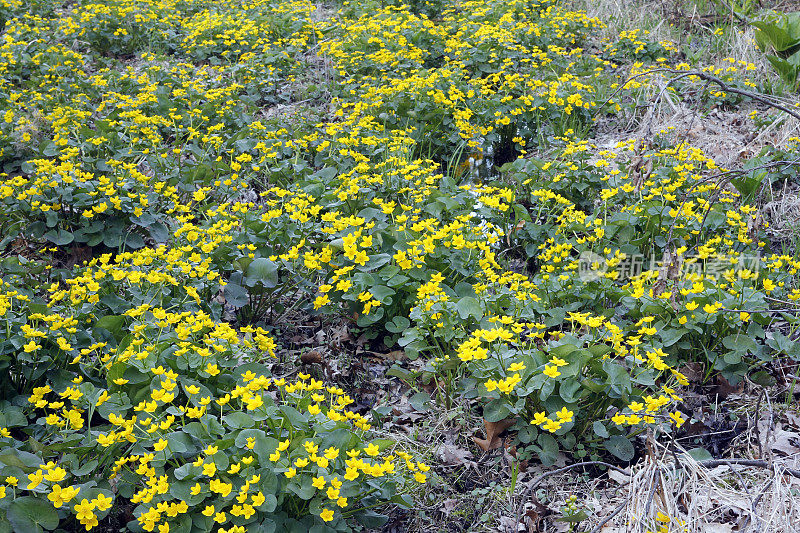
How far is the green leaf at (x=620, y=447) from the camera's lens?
7.93 feet

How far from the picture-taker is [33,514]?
1.95m

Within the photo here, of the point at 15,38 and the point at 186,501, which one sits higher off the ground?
the point at 15,38

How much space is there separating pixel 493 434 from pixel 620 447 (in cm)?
50

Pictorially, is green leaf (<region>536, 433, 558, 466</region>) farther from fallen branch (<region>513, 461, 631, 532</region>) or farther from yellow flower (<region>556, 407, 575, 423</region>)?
yellow flower (<region>556, 407, 575, 423</region>)

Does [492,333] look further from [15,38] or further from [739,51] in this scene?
[15,38]

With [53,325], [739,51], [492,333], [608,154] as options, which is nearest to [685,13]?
[739,51]

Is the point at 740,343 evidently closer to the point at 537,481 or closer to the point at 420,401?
the point at 537,481

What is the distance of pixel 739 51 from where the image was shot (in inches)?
215

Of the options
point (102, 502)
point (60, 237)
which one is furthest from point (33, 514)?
point (60, 237)

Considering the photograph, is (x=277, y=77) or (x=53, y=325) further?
(x=277, y=77)

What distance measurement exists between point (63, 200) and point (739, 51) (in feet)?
17.9

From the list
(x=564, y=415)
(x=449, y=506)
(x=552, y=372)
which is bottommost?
(x=449, y=506)

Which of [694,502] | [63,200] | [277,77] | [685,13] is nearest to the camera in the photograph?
[694,502]

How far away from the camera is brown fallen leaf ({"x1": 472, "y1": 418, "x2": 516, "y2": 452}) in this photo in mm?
2580
